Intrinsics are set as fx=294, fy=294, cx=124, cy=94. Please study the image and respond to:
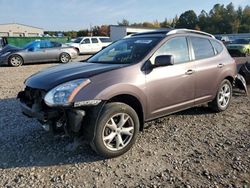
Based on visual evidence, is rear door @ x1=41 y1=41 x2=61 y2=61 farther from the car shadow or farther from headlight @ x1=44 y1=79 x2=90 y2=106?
headlight @ x1=44 y1=79 x2=90 y2=106

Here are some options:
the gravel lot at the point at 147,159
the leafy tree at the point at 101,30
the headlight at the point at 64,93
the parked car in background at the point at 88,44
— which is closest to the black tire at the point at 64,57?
the parked car in background at the point at 88,44

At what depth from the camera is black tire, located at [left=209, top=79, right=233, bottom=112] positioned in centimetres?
611

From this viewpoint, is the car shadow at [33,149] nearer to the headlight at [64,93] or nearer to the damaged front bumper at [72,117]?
the damaged front bumper at [72,117]

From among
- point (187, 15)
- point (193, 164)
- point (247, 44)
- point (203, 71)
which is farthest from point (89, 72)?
point (187, 15)

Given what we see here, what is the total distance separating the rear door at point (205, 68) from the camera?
545cm

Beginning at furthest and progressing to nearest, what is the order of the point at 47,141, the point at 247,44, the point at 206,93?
the point at 247,44, the point at 206,93, the point at 47,141

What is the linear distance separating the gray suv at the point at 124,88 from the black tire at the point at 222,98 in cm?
26

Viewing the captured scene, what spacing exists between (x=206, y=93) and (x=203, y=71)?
46cm

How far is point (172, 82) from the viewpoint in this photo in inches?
191

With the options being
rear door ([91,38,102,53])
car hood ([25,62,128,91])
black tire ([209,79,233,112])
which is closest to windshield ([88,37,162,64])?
car hood ([25,62,128,91])

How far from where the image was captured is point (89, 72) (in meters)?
4.16

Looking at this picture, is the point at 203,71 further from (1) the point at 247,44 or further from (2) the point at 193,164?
(1) the point at 247,44

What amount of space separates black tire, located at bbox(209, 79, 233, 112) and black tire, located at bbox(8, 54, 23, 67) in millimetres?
12891

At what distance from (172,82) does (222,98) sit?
199 cm
